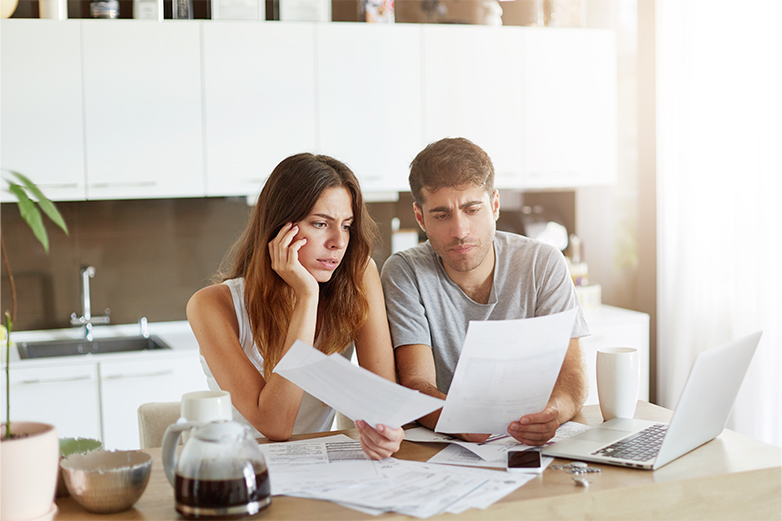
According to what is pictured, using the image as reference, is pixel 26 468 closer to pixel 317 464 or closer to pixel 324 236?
pixel 317 464

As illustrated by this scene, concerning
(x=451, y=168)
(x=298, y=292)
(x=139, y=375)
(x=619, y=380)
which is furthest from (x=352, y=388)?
(x=139, y=375)

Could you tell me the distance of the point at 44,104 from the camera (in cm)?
277

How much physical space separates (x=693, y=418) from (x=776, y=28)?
7.13ft

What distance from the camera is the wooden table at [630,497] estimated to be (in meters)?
1.01

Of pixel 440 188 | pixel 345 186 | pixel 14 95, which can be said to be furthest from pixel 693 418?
pixel 14 95

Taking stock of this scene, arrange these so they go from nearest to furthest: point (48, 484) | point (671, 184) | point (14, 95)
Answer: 1. point (48, 484)
2. point (14, 95)
3. point (671, 184)

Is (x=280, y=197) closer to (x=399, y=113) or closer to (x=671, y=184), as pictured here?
(x=399, y=113)

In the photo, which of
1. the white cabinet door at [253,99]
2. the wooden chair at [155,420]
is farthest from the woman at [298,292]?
the white cabinet door at [253,99]

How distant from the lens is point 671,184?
11.1ft

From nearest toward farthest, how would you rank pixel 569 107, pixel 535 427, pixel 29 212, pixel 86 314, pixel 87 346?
pixel 29 212 < pixel 535 427 < pixel 87 346 < pixel 86 314 < pixel 569 107

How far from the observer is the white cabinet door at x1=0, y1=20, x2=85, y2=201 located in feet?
8.96

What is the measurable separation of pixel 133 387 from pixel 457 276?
57.9 inches

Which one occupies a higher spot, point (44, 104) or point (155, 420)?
point (44, 104)

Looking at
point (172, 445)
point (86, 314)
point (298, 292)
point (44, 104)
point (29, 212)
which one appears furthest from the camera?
point (86, 314)
